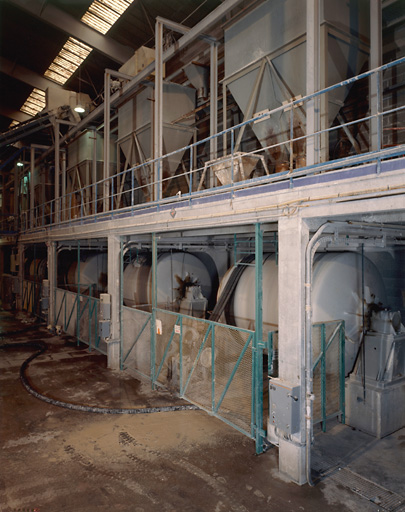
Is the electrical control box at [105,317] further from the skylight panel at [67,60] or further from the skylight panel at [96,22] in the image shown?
the skylight panel at [67,60]

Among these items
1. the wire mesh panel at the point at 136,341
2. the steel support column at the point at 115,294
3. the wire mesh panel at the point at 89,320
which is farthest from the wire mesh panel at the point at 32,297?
the wire mesh panel at the point at 136,341

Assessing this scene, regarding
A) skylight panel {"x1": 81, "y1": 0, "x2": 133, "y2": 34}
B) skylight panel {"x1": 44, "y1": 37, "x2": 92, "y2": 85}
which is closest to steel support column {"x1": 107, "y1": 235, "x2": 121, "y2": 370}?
skylight panel {"x1": 81, "y1": 0, "x2": 133, "y2": 34}

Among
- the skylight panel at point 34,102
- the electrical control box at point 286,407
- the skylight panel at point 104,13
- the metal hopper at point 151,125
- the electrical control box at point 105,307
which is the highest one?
the skylight panel at point 104,13

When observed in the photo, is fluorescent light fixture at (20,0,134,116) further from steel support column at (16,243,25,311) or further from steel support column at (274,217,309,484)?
steel support column at (274,217,309,484)

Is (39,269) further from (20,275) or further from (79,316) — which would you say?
(79,316)

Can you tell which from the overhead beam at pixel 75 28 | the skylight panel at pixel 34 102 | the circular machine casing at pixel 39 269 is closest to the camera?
the overhead beam at pixel 75 28

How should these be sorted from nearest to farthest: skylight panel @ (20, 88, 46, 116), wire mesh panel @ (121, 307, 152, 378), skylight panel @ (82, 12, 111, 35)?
wire mesh panel @ (121, 307, 152, 378)
skylight panel @ (82, 12, 111, 35)
skylight panel @ (20, 88, 46, 116)

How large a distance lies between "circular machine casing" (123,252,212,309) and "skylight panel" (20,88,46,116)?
17575mm

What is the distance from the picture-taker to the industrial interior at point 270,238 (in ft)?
19.0

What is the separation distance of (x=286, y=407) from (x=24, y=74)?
23581 millimetres

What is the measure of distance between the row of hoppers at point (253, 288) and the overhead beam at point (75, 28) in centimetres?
1089

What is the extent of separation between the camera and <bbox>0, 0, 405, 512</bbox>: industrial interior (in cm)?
580

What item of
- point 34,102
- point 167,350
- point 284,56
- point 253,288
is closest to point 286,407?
point 253,288

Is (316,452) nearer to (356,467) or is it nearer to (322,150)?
(356,467)
